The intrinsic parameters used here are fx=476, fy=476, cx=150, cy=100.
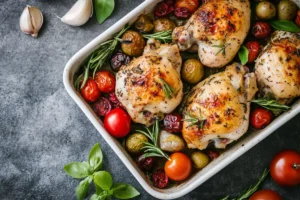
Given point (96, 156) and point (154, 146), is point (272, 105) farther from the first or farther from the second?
point (96, 156)

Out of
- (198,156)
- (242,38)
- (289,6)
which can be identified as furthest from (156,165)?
(289,6)

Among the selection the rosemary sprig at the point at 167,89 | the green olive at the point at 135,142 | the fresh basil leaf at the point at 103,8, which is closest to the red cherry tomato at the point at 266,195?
the green olive at the point at 135,142

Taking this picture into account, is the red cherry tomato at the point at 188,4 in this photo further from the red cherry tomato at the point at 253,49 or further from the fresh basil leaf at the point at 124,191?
the fresh basil leaf at the point at 124,191

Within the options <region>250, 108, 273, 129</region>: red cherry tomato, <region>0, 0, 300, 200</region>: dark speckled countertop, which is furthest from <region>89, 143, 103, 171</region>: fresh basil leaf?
<region>250, 108, 273, 129</region>: red cherry tomato

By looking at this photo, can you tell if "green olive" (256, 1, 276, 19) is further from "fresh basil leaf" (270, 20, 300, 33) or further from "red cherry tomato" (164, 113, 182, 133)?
"red cherry tomato" (164, 113, 182, 133)

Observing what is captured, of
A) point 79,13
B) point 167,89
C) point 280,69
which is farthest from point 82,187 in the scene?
point 280,69

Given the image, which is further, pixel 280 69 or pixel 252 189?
pixel 252 189

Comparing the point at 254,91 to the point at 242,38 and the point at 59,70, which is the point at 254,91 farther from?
the point at 59,70
